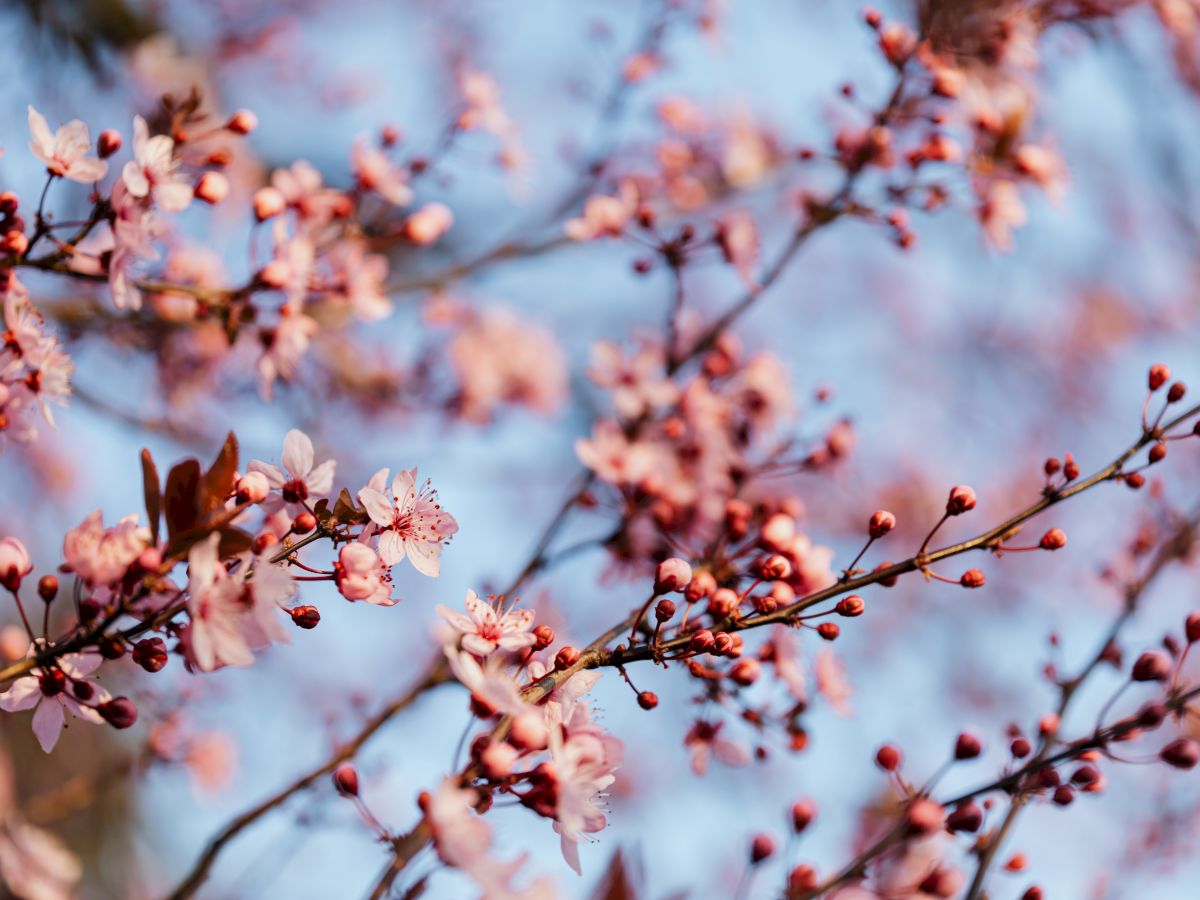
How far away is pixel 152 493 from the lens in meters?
1.17

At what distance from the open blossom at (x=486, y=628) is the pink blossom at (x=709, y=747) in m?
0.58

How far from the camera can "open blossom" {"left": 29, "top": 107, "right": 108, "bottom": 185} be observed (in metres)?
1.58

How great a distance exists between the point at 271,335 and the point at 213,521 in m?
1.01

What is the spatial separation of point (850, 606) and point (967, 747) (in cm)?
35

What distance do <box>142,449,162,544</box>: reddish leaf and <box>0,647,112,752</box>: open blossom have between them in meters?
0.19

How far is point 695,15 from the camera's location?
126 inches

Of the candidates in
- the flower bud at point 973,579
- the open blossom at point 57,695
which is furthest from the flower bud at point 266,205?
the flower bud at point 973,579

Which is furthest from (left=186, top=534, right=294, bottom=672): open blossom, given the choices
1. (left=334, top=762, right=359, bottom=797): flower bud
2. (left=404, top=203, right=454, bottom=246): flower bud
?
(left=404, top=203, right=454, bottom=246): flower bud

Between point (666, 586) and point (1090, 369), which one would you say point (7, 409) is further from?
point (1090, 369)

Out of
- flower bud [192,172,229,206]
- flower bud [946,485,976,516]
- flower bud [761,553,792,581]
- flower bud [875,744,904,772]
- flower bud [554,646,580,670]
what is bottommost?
flower bud [554,646,580,670]

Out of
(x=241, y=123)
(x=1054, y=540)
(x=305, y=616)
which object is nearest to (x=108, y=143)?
(x=241, y=123)

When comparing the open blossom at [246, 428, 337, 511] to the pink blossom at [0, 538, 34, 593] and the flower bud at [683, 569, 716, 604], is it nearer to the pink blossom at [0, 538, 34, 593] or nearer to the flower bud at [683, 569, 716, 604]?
the pink blossom at [0, 538, 34, 593]

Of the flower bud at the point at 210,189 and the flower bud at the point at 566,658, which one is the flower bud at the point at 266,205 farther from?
the flower bud at the point at 566,658

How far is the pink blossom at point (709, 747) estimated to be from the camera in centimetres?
184
